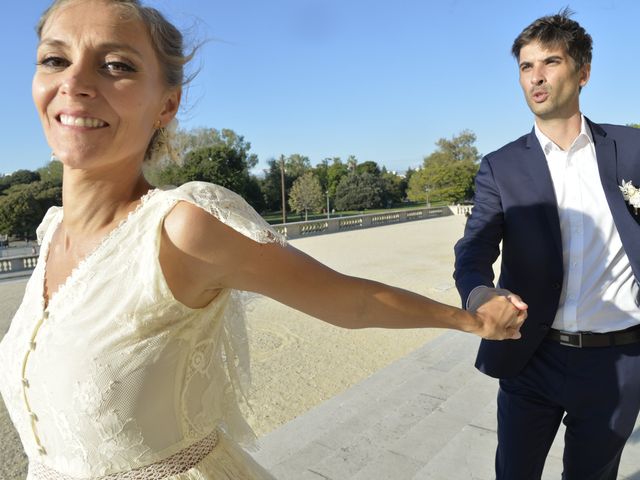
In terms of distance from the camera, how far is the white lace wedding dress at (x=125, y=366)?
1181mm

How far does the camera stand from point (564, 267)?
235 centimetres

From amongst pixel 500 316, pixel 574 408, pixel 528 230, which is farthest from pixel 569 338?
pixel 500 316

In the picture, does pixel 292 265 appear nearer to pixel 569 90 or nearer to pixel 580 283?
pixel 580 283

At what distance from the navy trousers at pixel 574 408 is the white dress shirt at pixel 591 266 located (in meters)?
0.14

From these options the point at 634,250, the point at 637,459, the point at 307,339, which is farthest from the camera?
the point at 307,339

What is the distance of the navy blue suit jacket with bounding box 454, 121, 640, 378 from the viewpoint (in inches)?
90.9

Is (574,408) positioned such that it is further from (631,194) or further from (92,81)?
(92,81)

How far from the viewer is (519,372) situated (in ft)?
7.97

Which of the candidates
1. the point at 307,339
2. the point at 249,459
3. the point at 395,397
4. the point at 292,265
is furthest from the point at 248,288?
the point at 307,339

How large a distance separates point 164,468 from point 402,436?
123 inches

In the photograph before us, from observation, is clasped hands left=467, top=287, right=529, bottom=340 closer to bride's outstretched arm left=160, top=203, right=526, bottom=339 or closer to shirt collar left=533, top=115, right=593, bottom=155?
bride's outstretched arm left=160, top=203, right=526, bottom=339

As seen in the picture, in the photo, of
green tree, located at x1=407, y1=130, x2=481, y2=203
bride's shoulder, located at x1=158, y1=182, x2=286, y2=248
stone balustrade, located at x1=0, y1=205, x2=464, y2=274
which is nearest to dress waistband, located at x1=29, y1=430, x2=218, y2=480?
bride's shoulder, located at x1=158, y1=182, x2=286, y2=248

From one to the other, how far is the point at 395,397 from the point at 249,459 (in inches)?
143

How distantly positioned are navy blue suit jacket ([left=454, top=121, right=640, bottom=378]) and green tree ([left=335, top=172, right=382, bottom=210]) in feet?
188
